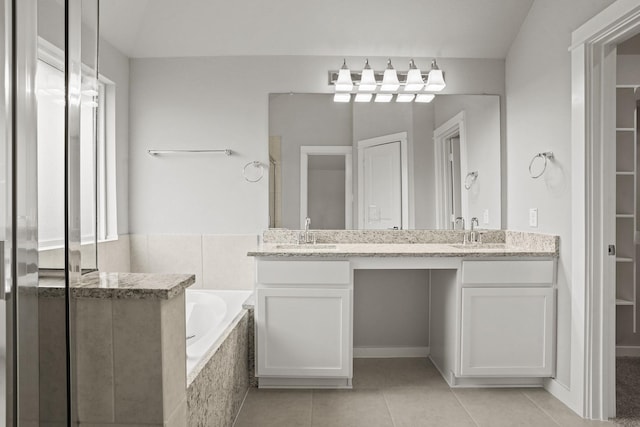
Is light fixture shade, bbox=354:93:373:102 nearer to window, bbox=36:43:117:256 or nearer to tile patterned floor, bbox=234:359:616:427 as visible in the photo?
tile patterned floor, bbox=234:359:616:427

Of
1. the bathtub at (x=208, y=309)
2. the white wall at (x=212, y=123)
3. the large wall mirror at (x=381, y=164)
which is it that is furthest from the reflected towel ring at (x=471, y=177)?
the bathtub at (x=208, y=309)

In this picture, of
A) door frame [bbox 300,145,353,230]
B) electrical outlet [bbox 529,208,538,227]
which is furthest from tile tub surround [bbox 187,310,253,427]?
electrical outlet [bbox 529,208,538,227]

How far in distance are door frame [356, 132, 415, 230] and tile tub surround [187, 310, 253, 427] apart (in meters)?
1.14

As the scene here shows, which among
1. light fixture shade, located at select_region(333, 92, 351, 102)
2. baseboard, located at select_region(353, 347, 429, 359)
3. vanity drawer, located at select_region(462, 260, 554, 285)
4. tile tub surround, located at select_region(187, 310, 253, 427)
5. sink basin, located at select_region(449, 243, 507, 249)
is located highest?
light fixture shade, located at select_region(333, 92, 351, 102)

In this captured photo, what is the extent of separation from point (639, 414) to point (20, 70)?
9.47 feet

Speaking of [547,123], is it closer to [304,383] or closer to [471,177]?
[471,177]

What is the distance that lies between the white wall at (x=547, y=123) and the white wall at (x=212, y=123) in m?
0.34

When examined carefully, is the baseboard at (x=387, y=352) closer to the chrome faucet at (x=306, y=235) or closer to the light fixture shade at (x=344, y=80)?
the chrome faucet at (x=306, y=235)

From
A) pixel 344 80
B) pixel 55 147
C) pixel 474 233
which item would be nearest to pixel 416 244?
pixel 474 233

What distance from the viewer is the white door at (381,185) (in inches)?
122

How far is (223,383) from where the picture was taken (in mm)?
2002

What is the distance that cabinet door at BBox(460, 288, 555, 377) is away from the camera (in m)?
2.54

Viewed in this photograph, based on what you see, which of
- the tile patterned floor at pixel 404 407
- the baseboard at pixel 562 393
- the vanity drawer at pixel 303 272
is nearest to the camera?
the tile patterned floor at pixel 404 407

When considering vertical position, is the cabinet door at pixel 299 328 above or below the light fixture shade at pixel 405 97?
below
